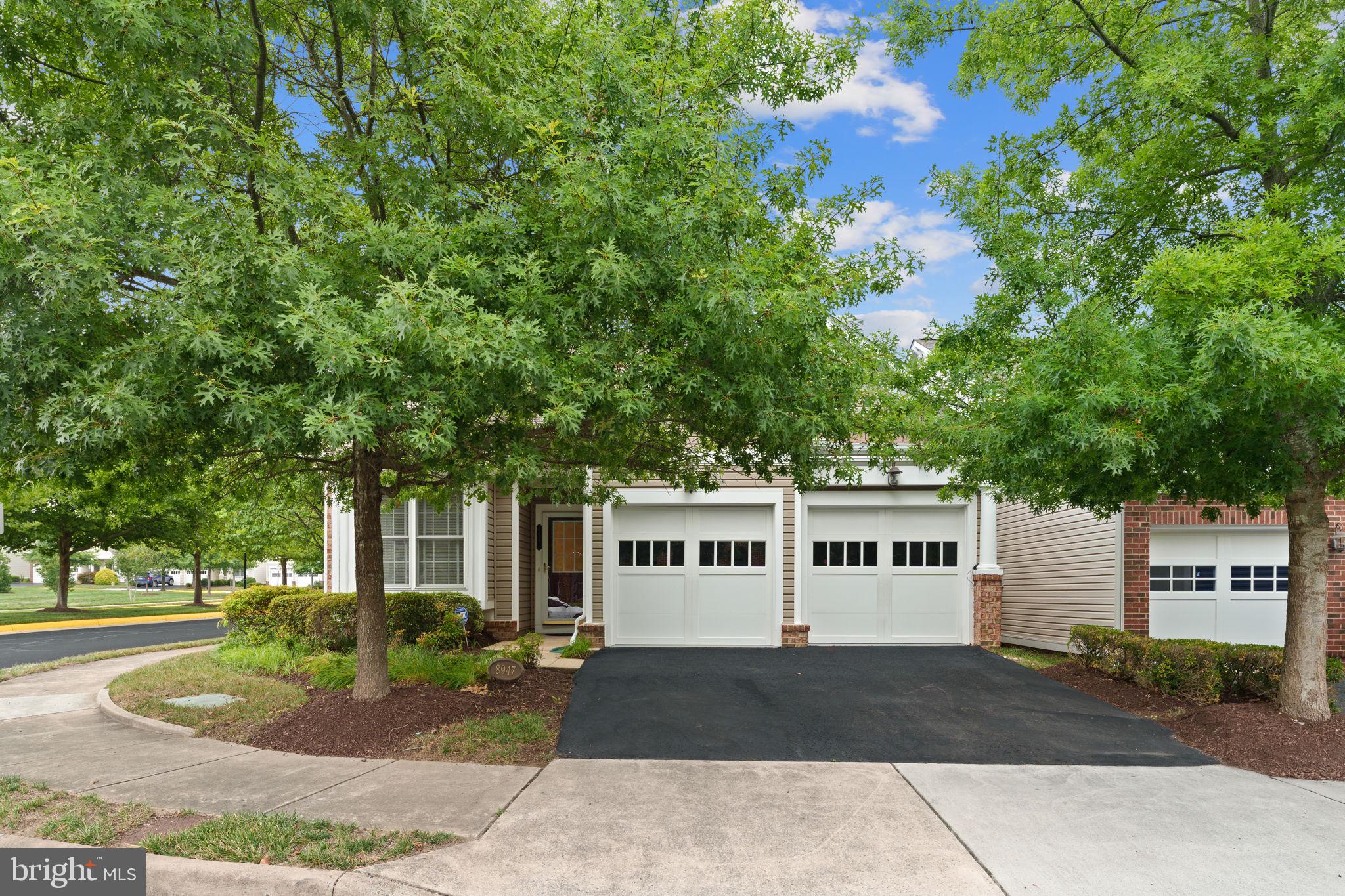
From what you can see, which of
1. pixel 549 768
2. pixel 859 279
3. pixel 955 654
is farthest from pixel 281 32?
pixel 955 654

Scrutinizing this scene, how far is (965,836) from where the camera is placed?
4594mm

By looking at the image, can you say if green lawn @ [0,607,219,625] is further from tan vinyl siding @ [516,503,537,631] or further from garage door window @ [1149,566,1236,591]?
garage door window @ [1149,566,1236,591]

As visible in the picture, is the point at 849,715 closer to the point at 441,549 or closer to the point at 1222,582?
the point at 441,549

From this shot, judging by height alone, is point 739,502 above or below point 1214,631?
above

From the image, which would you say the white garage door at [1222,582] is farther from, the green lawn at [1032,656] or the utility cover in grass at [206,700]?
the utility cover in grass at [206,700]

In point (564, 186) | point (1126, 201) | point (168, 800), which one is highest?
point (1126, 201)

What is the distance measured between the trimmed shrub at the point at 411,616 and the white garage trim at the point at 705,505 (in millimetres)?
2654

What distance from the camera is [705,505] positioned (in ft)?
40.1

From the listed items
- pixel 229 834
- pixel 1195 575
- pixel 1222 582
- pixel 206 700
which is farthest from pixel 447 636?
pixel 1222 582

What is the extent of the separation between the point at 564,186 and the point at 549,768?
13.7 feet

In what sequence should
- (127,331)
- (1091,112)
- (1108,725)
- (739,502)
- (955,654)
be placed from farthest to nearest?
(739,502) < (955,654) < (1091,112) < (1108,725) < (127,331)

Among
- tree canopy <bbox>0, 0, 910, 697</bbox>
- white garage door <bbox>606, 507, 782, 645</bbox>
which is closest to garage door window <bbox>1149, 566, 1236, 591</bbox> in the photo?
white garage door <bbox>606, 507, 782, 645</bbox>

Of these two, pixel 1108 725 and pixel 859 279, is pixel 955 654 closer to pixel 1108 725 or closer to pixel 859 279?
pixel 1108 725

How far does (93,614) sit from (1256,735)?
2875 cm
